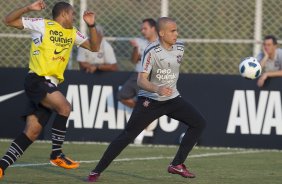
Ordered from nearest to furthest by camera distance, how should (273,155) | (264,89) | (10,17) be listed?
(10,17), (273,155), (264,89)

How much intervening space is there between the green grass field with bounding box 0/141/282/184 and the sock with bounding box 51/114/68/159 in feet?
0.94

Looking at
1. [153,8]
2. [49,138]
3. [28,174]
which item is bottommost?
[49,138]

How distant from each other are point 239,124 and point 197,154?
4.31ft

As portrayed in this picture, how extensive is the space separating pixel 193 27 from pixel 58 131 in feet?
20.2

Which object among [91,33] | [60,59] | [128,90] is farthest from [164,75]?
[128,90]

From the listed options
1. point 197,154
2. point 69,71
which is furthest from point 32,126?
point 69,71

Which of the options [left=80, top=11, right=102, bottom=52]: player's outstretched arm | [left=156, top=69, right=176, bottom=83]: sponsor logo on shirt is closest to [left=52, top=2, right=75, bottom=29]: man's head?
[left=80, top=11, right=102, bottom=52]: player's outstretched arm

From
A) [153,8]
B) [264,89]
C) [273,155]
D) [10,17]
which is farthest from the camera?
[153,8]

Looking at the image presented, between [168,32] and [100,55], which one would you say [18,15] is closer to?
[168,32]

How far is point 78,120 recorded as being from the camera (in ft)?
51.0

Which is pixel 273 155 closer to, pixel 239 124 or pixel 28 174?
pixel 239 124

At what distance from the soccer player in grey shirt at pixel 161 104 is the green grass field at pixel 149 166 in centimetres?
32

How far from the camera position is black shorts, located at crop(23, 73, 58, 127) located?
1089 cm

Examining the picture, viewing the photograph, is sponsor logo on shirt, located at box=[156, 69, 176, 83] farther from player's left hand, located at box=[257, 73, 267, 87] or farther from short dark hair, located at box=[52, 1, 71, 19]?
player's left hand, located at box=[257, 73, 267, 87]
